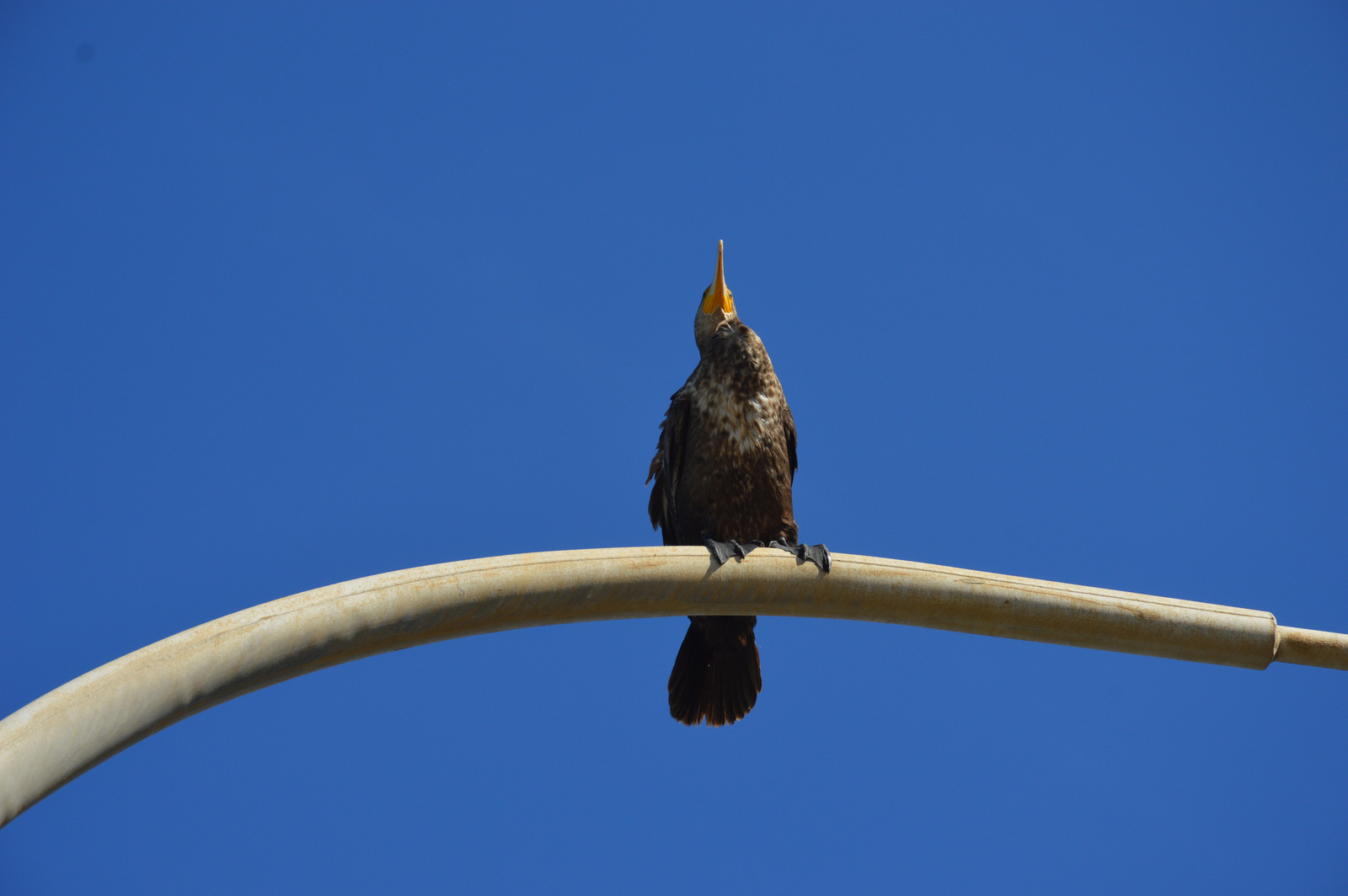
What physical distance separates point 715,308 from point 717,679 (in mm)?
2613

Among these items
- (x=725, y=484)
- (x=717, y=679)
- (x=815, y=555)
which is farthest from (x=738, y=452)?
(x=815, y=555)

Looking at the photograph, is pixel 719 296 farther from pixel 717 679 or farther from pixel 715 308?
pixel 717 679

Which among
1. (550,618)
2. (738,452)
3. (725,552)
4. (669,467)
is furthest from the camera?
(669,467)

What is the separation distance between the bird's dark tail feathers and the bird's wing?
75 cm

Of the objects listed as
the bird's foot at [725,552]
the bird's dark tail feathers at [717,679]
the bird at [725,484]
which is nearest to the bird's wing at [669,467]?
the bird at [725,484]

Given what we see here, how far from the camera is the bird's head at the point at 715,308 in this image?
7156 millimetres

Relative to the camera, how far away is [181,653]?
275 cm

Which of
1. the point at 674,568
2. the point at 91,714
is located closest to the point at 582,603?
the point at 674,568

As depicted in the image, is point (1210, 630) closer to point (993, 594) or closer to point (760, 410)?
point (993, 594)

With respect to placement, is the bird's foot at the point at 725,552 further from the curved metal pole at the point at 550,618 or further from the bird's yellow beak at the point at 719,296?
the bird's yellow beak at the point at 719,296

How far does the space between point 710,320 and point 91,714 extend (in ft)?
16.9

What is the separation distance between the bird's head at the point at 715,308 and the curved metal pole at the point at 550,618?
3111 millimetres

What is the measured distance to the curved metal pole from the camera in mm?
2580

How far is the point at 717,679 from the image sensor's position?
5.71m
